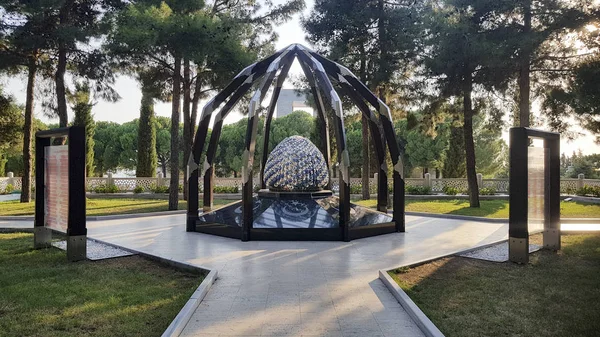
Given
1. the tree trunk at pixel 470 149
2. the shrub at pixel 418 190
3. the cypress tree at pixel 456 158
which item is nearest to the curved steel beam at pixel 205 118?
the tree trunk at pixel 470 149

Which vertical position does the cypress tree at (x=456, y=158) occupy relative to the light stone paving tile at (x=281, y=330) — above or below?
above

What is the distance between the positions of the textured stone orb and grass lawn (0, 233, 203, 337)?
4783 mm

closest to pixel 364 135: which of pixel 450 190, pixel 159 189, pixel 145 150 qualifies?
pixel 450 190

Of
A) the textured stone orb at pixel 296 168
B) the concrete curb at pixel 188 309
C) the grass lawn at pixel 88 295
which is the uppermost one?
the textured stone orb at pixel 296 168

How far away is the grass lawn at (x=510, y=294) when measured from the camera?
4.54m

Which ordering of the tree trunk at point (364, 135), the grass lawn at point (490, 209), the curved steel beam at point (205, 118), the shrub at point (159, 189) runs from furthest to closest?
the shrub at point (159, 189) < the tree trunk at point (364, 135) < the grass lawn at point (490, 209) < the curved steel beam at point (205, 118)

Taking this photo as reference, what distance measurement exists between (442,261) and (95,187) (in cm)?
2338

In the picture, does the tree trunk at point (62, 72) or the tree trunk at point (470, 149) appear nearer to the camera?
the tree trunk at point (470, 149)

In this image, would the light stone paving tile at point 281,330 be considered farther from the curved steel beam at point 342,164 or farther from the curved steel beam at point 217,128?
the curved steel beam at point 217,128

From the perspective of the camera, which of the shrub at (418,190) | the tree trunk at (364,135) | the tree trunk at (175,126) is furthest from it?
the shrub at (418,190)

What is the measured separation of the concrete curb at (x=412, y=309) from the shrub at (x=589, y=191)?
1961cm

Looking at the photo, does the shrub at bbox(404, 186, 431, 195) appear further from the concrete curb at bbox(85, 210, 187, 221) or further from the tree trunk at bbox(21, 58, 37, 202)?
the tree trunk at bbox(21, 58, 37, 202)

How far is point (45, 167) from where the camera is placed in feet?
28.9

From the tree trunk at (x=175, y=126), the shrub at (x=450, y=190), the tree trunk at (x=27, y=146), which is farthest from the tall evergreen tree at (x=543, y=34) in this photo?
the tree trunk at (x=27, y=146)
